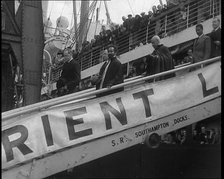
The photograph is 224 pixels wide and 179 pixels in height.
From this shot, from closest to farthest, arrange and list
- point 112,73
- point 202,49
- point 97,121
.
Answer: point 97,121 → point 112,73 → point 202,49

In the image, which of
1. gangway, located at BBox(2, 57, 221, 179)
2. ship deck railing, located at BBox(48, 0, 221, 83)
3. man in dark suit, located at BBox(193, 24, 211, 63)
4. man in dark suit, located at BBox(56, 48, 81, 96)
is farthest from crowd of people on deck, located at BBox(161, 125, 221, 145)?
ship deck railing, located at BBox(48, 0, 221, 83)

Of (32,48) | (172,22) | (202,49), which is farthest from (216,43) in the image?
(172,22)

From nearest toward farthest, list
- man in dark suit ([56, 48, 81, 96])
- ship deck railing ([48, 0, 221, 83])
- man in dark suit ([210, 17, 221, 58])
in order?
man in dark suit ([210, 17, 221, 58])
man in dark suit ([56, 48, 81, 96])
ship deck railing ([48, 0, 221, 83])

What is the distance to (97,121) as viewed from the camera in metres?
5.01

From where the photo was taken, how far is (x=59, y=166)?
4.86m

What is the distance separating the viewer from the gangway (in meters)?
4.58

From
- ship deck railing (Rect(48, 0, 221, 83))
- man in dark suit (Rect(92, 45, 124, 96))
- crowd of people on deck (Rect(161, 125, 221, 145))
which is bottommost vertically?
crowd of people on deck (Rect(161, 125, 221, 145))

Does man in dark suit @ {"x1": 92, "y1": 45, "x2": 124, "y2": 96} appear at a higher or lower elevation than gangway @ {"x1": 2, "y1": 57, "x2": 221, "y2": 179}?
higher

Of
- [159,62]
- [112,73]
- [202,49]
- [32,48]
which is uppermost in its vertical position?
[32,48]

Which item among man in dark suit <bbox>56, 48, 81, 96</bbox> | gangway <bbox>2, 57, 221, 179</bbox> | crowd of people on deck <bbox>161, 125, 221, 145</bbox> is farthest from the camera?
man in dark suit <bbox>56, 48, 81, 96</bbox>

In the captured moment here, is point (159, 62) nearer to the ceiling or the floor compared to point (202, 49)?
nearer to the floor

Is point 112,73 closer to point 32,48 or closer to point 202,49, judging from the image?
point 32,48

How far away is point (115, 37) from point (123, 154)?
409 inches

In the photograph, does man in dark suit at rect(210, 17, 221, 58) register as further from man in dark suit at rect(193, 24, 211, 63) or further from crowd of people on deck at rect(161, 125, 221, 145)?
crowd of people on deck at rect(161, 125, 221, 145)
